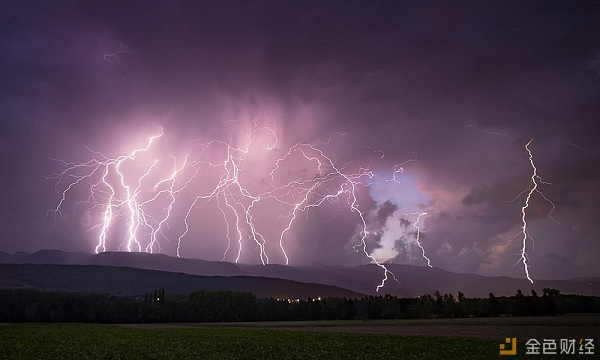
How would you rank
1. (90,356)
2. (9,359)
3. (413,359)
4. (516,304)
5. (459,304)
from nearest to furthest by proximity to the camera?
(413,359), (9,359), (90,356), (516,304), (459,304)

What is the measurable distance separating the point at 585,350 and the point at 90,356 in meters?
36.7

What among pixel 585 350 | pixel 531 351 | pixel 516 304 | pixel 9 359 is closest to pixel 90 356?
pixel 9 359

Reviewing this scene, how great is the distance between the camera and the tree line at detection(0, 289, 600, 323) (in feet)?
400

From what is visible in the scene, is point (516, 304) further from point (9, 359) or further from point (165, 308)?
point (9, 359)

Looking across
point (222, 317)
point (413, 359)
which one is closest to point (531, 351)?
point (413, 359)

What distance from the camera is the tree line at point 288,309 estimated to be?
121938 mm

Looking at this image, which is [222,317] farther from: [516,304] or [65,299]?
[516,304]

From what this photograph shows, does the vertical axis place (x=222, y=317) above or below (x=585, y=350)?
below

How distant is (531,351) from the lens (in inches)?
1324

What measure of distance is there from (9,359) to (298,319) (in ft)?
326

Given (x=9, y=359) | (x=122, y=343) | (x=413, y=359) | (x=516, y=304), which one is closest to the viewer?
(x=413, y=359)

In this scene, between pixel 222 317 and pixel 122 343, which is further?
pixel 222 317

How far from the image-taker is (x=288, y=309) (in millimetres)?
129000

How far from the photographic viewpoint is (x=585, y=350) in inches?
1350
